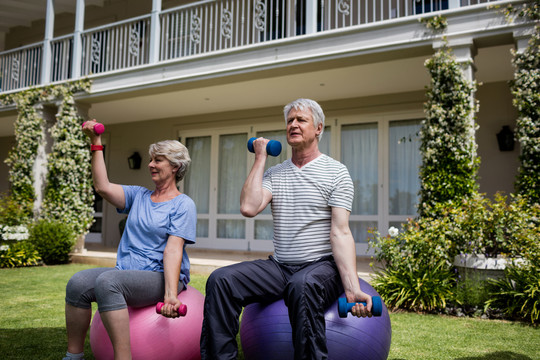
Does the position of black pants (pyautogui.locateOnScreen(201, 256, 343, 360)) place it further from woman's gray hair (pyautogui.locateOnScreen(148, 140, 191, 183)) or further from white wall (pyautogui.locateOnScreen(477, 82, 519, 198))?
white wall (pyautogui.locateOnScreen(477, 82, 519, 198))

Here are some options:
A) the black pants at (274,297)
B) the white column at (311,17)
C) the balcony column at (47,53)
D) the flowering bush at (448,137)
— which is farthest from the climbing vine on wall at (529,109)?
the balcony column at (47,53)

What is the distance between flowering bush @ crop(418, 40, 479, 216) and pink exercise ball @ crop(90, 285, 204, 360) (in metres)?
3.50

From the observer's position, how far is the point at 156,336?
2.32 metres

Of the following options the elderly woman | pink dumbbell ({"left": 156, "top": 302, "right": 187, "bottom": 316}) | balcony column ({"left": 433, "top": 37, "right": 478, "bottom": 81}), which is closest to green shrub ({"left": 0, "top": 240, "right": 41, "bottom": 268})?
the elderly woman

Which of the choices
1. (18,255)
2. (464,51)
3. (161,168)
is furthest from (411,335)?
(18,255)

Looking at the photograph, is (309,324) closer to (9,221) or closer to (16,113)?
(9,221)

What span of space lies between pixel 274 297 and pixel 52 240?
6540 millimetres

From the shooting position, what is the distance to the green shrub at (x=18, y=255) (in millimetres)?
7309

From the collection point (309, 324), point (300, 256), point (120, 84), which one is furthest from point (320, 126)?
point (120, 84)

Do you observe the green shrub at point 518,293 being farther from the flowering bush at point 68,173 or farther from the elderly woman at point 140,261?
the flowering bush at point 68,173

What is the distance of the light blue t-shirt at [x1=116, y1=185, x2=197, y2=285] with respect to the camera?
2.48 meters

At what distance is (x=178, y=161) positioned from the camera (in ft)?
8.57

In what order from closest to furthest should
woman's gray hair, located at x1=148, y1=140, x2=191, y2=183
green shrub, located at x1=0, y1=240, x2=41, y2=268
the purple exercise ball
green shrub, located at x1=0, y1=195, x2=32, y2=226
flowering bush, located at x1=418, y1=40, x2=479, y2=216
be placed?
the purple exercise ball
woman's gray hair, located at x1=148, y1=140, x2=191, y2=183
flowering bush, located at x1=418, y1=40, x2=479, y2=216
green shrub, located at x1=0, y1=240, x2=41, y2=268
green shrub, located at x1=0, y1=195, x2=32, y2=226

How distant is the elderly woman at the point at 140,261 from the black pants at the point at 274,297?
315mm
